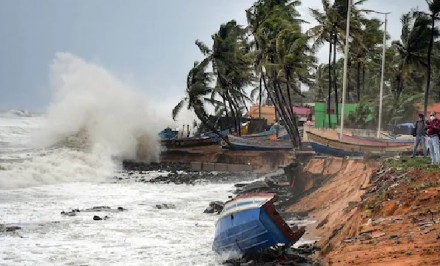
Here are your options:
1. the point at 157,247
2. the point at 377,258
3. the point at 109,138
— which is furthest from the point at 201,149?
the point at 377,258

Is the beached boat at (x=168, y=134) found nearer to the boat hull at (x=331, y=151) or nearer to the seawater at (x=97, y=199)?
the seawater at (x=97, y=199)

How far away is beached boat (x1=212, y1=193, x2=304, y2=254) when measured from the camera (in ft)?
37.2

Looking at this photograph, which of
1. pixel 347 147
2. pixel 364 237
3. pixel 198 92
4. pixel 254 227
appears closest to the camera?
pixel 364 237

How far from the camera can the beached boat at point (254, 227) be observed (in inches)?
447

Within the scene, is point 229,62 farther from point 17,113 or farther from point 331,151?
point 17,113

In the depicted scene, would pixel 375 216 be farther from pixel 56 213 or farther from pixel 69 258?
pixel 56 213

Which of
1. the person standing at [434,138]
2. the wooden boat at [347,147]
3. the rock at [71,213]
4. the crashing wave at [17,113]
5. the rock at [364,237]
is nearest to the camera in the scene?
the rock at [364,237]

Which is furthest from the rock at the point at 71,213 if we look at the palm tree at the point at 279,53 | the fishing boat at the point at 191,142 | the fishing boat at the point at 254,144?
the fishing boat at the point at 191,142

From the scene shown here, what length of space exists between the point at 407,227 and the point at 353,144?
63.4 feet

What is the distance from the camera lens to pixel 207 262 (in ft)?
39.9

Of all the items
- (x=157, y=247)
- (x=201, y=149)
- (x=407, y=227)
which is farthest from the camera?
(x=201, y=149)

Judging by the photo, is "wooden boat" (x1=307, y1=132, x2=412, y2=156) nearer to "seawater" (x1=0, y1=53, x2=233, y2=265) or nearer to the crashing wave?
"seawater" (x1=0, y1=53, x2=233, y2=265)

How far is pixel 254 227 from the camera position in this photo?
37.7 ft

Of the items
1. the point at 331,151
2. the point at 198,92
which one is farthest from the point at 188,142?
the point at 331,151
